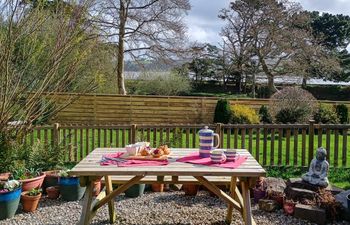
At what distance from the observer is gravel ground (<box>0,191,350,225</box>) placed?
3.80 metres

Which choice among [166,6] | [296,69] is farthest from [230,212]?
[296,69]

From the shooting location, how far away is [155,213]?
4.02 meters

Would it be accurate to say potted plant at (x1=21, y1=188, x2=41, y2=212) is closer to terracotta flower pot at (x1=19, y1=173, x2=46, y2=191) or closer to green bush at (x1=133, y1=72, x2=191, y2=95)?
terracotta flower pot at (x1=19, y1=173, x2=46, y2=191)

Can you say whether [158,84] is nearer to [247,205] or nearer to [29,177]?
[29,177]

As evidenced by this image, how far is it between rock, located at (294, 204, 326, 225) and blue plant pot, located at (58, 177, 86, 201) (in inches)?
101

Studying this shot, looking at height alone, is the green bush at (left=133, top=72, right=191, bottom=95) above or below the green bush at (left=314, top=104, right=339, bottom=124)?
above

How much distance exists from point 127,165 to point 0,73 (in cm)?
268

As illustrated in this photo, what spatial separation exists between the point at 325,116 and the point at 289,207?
766cm

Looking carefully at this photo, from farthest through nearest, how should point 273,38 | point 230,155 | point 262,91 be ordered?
1. point 262,91
2. point 273,38
3. point 230,155

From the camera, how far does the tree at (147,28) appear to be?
17.5 m

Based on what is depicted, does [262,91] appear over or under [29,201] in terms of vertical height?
over

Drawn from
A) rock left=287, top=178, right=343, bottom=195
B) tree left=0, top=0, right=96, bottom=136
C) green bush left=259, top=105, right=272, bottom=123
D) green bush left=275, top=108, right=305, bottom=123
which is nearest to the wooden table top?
rock left=287, top=178, right=343, bottom=195

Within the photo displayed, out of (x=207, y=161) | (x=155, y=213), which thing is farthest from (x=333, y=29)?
(x=207, y=161)

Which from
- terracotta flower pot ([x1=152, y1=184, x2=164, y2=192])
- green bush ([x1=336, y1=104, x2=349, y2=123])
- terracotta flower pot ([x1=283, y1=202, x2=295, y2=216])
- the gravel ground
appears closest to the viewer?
the gravel ground
